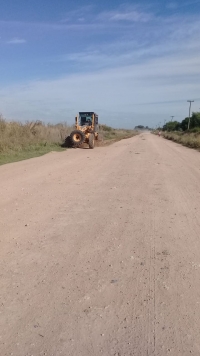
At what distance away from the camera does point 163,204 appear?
8875 millimetres

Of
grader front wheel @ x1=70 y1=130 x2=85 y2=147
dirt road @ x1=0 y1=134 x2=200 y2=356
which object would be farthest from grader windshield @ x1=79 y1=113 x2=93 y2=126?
dirt road @ x1=0 y1=134 x2=200 y2=356

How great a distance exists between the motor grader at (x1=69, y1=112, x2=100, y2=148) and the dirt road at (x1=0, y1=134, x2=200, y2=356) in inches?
735

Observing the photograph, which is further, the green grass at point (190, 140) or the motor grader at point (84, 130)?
the green grass at point (190, 140)

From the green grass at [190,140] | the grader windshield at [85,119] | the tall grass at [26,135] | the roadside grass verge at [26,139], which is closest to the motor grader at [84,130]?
the grader windshield at [85,119]

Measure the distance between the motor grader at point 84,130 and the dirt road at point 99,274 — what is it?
735 inches

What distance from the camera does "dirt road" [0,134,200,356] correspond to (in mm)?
3504

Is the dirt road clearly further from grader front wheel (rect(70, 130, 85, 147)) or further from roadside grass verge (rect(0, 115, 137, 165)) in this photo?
grader front wheel (rect(70, 130, 85, 147))

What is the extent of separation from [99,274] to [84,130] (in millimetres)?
24554

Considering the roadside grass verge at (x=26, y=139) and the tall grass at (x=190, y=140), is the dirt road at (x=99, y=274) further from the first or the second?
the tall grass at (x=190, y=140)

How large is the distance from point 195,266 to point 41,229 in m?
2.64

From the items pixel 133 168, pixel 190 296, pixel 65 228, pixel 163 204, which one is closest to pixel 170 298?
pixel 190 296

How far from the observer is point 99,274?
4.85 meters

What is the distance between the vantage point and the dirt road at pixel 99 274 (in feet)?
11.5

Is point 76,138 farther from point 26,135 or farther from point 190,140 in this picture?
point 190,140
